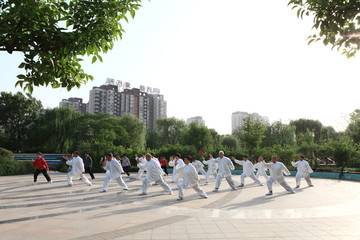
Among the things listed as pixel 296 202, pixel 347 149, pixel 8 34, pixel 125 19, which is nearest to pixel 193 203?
pixel 296 202

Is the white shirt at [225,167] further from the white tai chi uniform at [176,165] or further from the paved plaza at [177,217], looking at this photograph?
the paved plaza at [177,217]

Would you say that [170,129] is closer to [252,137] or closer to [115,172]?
[252,137]

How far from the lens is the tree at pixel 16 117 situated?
162 ft

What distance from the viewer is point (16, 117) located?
166 feet

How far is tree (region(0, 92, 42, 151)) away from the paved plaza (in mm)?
43740

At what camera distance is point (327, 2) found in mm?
5023

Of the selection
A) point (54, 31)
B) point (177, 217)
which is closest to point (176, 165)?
point (177, 217)

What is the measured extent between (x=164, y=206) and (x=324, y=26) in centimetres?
719

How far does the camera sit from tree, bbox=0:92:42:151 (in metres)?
49.4

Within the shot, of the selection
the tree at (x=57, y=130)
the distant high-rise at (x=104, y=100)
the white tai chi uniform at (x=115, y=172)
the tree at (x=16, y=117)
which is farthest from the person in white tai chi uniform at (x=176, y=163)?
the distant high-rise at (x=104, y=100)

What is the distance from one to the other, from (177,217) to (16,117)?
51.0 meters

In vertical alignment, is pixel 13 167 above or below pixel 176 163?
below

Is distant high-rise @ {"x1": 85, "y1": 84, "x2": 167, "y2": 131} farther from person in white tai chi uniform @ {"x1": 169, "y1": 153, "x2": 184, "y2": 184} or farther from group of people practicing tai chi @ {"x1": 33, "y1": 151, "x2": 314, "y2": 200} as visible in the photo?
group of people practicing tai chi @ {"x1": 33, "y1": 151, "x2": 314, "y2": 200}

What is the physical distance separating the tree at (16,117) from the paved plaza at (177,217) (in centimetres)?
4374
